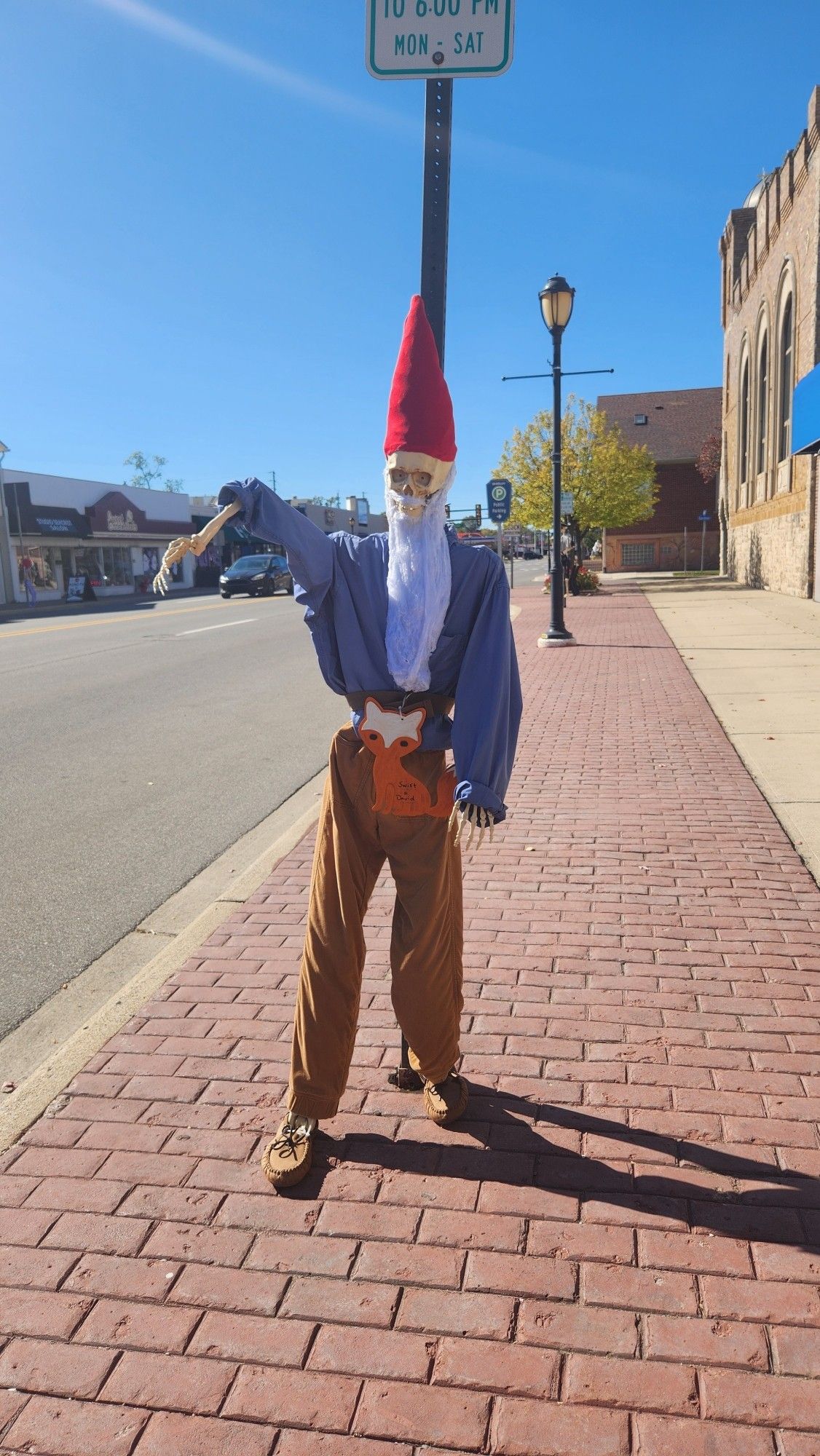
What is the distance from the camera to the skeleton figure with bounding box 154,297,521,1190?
2.67 m

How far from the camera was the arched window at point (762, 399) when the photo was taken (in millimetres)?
25312

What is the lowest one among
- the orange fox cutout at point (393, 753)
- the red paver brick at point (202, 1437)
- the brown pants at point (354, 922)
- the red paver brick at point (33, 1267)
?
the red paver brick at point (202, 1437)

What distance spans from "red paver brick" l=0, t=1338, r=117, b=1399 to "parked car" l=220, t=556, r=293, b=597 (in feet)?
103

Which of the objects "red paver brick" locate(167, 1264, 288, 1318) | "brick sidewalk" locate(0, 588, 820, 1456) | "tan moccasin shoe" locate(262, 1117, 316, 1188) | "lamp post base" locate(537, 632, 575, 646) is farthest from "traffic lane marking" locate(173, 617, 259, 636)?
"red paver brick" locate(167, 1264, 288, 1318)

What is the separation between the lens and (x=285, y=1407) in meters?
1.97

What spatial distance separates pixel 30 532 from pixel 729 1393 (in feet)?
128

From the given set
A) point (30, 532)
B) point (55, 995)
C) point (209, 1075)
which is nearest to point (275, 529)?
point (209, 1075)

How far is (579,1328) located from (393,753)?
139 centimetres

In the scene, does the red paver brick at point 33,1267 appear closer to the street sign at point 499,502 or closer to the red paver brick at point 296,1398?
the red paver brick at point 296,1398

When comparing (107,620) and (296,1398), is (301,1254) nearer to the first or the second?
(296,1398)

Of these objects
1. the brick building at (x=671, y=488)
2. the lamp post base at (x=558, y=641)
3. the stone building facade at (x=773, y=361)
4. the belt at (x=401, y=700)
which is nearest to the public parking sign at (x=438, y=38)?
the belt at (x=401, y=700)

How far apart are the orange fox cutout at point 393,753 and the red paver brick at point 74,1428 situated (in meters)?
1.44

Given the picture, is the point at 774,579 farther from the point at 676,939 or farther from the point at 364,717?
the point at 364,717

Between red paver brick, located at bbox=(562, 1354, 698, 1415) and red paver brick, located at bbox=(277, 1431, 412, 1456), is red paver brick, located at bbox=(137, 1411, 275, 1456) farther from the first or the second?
red paver brick, located at bbox=(562, 1354, 698, 1415)
